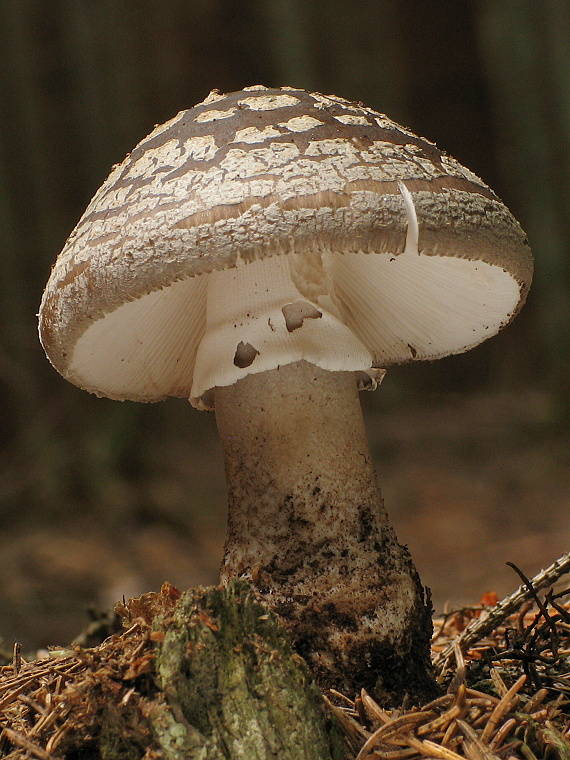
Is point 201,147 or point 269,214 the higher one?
point 201,147

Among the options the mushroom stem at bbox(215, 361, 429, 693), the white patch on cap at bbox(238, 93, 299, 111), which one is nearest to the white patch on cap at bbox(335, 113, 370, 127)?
the white patch on cap at bbox(238, 93, 299, 111)

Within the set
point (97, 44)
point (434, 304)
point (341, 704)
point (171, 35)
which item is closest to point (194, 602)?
point (341, 704)

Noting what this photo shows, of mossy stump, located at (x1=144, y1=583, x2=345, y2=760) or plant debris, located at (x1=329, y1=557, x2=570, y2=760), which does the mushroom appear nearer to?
plant debris, located at (x1=329, y1=557, x2=570, y2=760)

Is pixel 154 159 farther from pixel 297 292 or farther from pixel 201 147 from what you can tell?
pixel 297 292

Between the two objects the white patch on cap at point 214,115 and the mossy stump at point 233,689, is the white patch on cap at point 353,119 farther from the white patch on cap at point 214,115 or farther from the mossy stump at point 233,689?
the mossy stump at point 233,689

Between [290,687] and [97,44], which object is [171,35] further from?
[290,687]

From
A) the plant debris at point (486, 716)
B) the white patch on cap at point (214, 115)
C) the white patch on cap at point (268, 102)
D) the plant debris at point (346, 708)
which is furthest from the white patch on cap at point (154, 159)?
the plant debris at point (486, 716)

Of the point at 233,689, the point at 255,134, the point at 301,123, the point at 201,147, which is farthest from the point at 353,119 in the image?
the point at 233,689
